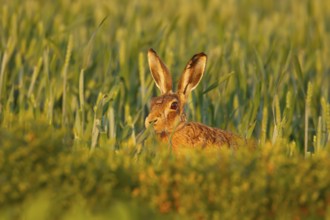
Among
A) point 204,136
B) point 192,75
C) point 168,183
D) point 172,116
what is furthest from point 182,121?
point 168,183

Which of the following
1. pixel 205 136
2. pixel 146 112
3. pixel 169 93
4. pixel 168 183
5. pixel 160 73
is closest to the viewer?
pixel 168 183

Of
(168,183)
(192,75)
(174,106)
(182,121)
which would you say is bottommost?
(168,183)

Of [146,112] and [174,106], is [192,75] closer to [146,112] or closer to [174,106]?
[174,106]

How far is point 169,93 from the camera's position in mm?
6707

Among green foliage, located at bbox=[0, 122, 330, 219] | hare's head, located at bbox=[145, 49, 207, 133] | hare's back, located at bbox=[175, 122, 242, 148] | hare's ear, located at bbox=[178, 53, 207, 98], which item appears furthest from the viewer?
hare's ear, located at bbox=[178, 53, 207, 98]

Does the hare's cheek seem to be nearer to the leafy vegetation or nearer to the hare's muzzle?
the hare's muzzle

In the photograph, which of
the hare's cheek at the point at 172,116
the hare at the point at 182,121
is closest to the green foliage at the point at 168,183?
the hare at the point at 182,121

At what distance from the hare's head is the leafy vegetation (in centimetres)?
16

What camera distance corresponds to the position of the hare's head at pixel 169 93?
638 cm

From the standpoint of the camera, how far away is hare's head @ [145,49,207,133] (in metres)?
6.38

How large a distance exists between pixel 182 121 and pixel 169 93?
1.00ft

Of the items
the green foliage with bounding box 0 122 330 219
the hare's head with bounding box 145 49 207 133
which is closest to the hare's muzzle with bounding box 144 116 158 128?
the hare's head with bounding box 145 49 207 133

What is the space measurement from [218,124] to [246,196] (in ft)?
9.31

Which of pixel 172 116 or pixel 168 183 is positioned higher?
pixel 172 116
